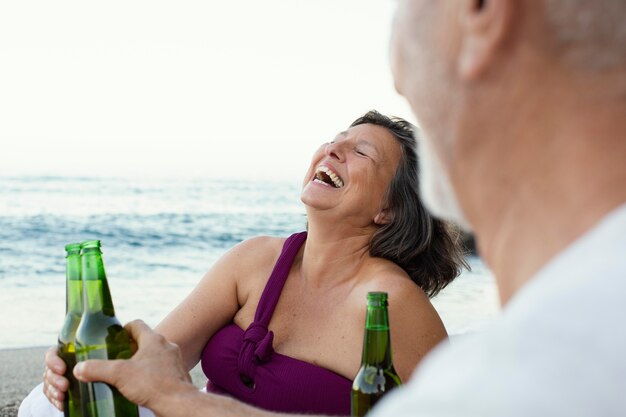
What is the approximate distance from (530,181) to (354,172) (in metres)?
2.22

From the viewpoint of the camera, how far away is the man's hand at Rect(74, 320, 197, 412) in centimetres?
176

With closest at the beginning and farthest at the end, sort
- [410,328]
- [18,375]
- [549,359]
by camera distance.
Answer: [549,359]
[410,328]
[18,375]

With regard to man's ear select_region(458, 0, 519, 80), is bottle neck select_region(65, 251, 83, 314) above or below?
below

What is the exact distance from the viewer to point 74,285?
188 centimetres

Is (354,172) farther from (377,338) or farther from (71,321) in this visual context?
(71,321)

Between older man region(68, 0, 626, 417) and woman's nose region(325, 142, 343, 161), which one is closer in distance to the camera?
older man region(68, 0, 626, 417)

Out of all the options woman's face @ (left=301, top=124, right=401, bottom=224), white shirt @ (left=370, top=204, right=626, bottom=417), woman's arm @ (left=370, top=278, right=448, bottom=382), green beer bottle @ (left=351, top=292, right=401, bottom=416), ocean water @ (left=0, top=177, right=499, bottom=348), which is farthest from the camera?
ocean water @ (left=0, top=177, right=499, bottom=348)

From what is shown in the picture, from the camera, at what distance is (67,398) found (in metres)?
1.89

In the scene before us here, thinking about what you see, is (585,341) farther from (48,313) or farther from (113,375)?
(48,313)

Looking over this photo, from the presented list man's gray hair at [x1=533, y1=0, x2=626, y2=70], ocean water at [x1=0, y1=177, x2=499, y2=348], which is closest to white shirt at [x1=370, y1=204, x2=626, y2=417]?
man's gray hair at [x1=533, y1=0, x2=626, y2=70]

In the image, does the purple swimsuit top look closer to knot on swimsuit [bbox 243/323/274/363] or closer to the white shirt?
knot on swimsuit [bbox 243/323/274/363]

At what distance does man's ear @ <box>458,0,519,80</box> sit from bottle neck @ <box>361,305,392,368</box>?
1166 mm

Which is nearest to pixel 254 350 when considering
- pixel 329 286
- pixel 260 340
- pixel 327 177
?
pixel 260 340

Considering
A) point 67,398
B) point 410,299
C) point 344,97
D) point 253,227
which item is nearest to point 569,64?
point 67,398
